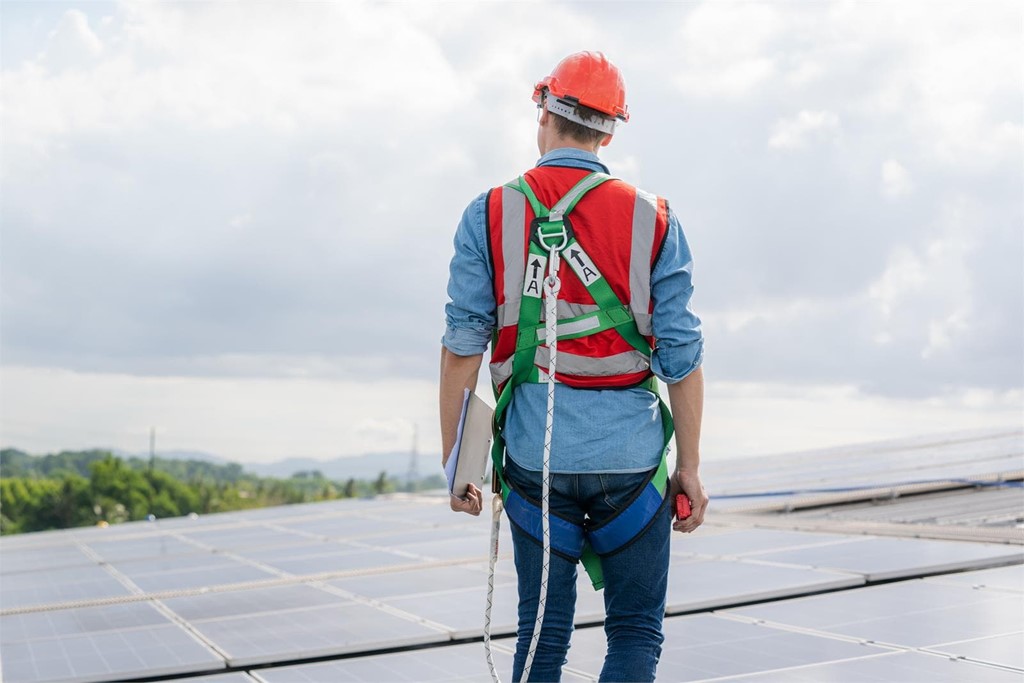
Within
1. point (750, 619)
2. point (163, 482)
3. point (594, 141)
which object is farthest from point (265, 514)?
point (163, 482)

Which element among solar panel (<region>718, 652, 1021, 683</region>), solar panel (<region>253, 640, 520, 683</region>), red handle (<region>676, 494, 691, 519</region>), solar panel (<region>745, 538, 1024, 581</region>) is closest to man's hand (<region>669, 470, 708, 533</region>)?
Result: red handle (<region>676, 494, 691, 519</region>)

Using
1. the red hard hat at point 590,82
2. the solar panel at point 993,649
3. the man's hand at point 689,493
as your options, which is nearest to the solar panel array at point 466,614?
the solar panel at point 993,649

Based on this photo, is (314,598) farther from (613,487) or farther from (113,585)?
(613,487)

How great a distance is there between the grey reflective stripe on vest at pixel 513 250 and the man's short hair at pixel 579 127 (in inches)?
10.9

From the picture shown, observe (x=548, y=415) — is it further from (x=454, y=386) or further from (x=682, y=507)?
(x=682, y=507)

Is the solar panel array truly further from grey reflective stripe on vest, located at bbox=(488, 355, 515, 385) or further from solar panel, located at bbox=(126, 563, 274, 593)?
grey reflective stripe on vest, located at bbox=(488, 355, 515, 385)

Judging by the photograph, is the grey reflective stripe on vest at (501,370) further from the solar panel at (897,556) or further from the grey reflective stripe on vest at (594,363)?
the solar panel at (897,556)

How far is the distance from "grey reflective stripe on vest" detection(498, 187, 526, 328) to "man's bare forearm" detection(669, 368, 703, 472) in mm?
501

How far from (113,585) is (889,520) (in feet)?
19.6

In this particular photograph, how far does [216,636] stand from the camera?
18.9ft

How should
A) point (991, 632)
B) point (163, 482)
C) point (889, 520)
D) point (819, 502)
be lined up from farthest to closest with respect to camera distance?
point (163, 482) → point (819, 502) → point (889, 520) → point (991, 632)

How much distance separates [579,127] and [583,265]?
46cm

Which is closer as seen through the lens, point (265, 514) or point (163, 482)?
point (265, 514)

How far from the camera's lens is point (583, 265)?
3174mm
